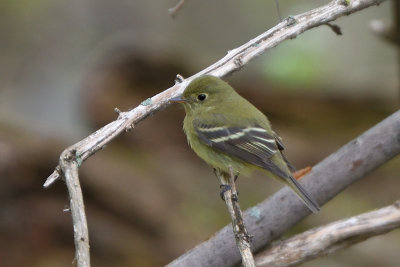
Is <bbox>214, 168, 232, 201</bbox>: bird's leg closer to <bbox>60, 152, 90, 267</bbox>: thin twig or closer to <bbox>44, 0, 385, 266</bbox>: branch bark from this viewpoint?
<bbox>44, 0, 385, 266</bbox>: branch bark

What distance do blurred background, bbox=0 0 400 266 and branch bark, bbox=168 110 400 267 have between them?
220 cm

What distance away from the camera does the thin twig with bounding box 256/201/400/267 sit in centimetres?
439

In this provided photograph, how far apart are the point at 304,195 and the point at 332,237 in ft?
1.09

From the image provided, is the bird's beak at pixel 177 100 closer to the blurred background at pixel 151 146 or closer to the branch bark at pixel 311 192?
the branch bark at pixel 311 192

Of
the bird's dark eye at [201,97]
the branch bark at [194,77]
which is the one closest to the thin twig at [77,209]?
the branch bark at [194,77]

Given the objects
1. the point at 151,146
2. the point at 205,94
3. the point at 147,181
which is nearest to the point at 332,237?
the point at 205,94

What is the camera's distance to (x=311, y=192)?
4.95m

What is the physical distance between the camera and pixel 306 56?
355 inches

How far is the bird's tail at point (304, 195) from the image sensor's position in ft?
15.1

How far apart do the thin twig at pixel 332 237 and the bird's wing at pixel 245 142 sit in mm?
530

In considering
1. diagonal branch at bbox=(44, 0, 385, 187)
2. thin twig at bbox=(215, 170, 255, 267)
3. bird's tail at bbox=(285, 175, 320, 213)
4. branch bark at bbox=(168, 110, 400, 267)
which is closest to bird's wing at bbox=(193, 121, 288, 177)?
bird's tail at bbox=(285, 175, 320, 213)

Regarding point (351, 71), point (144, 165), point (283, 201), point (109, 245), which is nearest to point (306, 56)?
→ point (351, 71)

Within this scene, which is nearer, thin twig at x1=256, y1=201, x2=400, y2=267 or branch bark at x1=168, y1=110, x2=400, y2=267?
thin twig at x1=256, y1=201, x2=400, y2=267

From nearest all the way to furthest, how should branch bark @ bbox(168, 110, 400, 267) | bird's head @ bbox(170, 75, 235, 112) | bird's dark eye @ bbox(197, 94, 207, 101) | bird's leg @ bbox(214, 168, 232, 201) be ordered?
bird's leg @ bbox(214, 168, 232, 201), branch bark @ bbox(168, 110, 400, 267), bird's head @ bbox(170, 75, 235, 112), bird's dark eye @ bbox(197, 94, 207, 101)
